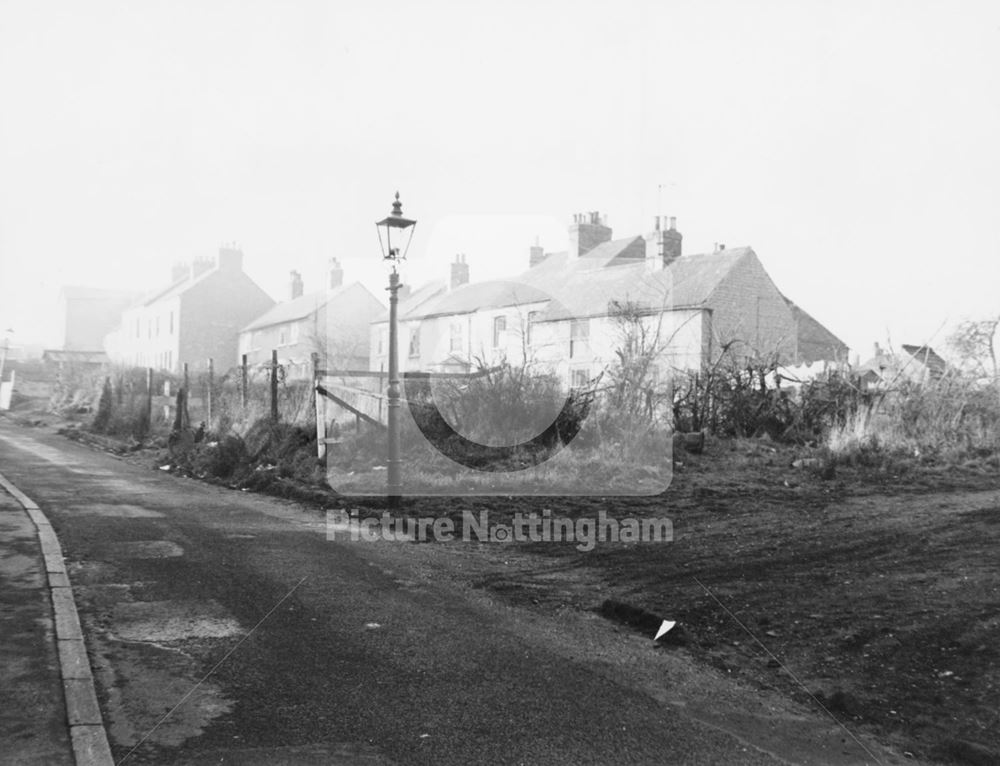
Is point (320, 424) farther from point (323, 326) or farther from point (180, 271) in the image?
point (180, 271)

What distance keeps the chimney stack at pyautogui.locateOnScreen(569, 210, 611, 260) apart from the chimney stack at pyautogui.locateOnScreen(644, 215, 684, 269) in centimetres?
340

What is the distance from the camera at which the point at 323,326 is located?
47.1 metres

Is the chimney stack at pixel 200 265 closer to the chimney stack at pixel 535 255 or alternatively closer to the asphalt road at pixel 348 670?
the chimney stack at pixel 535 255

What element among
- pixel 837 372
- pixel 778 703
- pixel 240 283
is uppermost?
pixel 240 283

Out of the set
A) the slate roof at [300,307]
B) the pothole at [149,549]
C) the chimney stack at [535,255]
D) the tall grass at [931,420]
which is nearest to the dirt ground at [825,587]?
the tall grass at [931,420]

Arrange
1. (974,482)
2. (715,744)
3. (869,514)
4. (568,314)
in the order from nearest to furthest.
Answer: (715,744)
(869,514)
(974,482)
(568,314)

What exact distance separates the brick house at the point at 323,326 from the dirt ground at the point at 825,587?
117 feet

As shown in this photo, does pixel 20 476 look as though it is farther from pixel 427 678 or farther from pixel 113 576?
pixel 427 678

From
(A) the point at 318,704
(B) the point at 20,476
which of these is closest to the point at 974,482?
(A) the point at 318,704

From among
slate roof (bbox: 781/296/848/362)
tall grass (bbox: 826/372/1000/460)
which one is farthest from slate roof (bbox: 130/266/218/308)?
tall grass (bbox: 826/372/1000/460)

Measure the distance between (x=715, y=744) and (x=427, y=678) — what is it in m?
1.61

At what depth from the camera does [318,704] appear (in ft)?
13.8

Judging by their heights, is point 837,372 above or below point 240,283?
below

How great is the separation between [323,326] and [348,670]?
143ft
